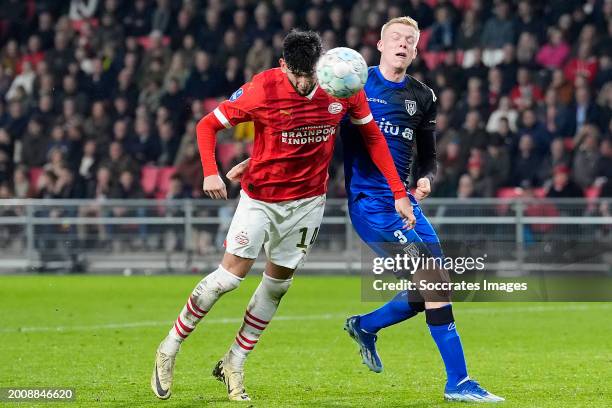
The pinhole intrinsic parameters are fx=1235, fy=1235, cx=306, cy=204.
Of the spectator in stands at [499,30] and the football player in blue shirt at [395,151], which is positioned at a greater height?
the spectator in stands at [499,30]

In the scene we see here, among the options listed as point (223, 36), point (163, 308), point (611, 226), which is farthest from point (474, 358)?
point (223, 36)

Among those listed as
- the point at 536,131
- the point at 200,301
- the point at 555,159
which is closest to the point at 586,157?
the point at 555,159

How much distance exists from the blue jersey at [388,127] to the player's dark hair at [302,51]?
0.91 metres

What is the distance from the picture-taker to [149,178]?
22328 millimetres

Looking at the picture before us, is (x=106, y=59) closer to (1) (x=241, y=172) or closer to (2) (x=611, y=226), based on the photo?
(2) (x=611, y=226)

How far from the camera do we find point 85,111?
78.0 feet

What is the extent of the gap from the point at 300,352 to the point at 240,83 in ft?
40.4

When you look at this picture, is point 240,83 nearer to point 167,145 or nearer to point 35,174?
point 167,145

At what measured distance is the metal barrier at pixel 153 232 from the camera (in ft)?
61.3

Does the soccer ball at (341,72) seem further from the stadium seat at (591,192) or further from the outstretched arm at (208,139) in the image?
the stadium seat at (591,192)

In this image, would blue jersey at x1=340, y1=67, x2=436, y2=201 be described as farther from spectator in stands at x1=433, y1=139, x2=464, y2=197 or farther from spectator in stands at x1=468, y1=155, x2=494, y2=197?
spectator in stands at x1=433, y1=139, x2=464, y2=197

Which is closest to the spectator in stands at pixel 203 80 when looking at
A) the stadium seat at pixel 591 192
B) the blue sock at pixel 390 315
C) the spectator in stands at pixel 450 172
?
the spectator in stands at pixel 450 172

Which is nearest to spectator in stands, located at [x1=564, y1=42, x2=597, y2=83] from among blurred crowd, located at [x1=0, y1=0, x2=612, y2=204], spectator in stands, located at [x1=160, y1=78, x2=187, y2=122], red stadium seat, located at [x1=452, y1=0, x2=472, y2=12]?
blurred crowd, located at [x1=0, y1=0, x2=612, y2=204]

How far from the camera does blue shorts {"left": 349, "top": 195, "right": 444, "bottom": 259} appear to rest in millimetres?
8258
